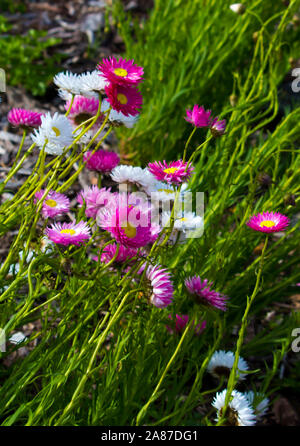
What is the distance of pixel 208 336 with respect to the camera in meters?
1.55

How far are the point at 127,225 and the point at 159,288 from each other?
130 mm

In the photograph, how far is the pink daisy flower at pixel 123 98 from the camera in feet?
3.13

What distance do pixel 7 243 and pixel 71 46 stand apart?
1.59 meters

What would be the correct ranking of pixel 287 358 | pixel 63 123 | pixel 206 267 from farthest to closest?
pixel 287 358 < pixel 206 267 < pixel 63 123

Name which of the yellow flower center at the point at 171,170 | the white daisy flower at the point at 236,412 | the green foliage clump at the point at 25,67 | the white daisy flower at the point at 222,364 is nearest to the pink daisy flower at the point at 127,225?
the yellow flower center at the point at 171,170

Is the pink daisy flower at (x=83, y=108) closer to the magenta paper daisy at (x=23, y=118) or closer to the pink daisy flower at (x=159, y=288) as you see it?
the magenta paper daisy at (x=23, y=118)

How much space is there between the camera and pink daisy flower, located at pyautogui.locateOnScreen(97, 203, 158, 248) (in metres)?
0.95

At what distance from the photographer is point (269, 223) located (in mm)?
1120

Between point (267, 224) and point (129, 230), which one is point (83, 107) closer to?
point (129, 230)

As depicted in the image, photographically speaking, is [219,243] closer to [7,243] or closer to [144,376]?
[144,376]

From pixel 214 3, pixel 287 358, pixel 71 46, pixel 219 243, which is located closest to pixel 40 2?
pixel 71 46

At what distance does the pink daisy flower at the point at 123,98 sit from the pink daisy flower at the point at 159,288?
31cm

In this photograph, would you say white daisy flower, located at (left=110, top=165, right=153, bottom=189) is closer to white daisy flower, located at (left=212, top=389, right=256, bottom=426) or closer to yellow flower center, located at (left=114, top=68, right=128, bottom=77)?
yellow flower center, located at (left=114, top=68, right=128, bottom=77)

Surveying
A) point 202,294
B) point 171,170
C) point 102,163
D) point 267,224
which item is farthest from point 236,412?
point 102,163
